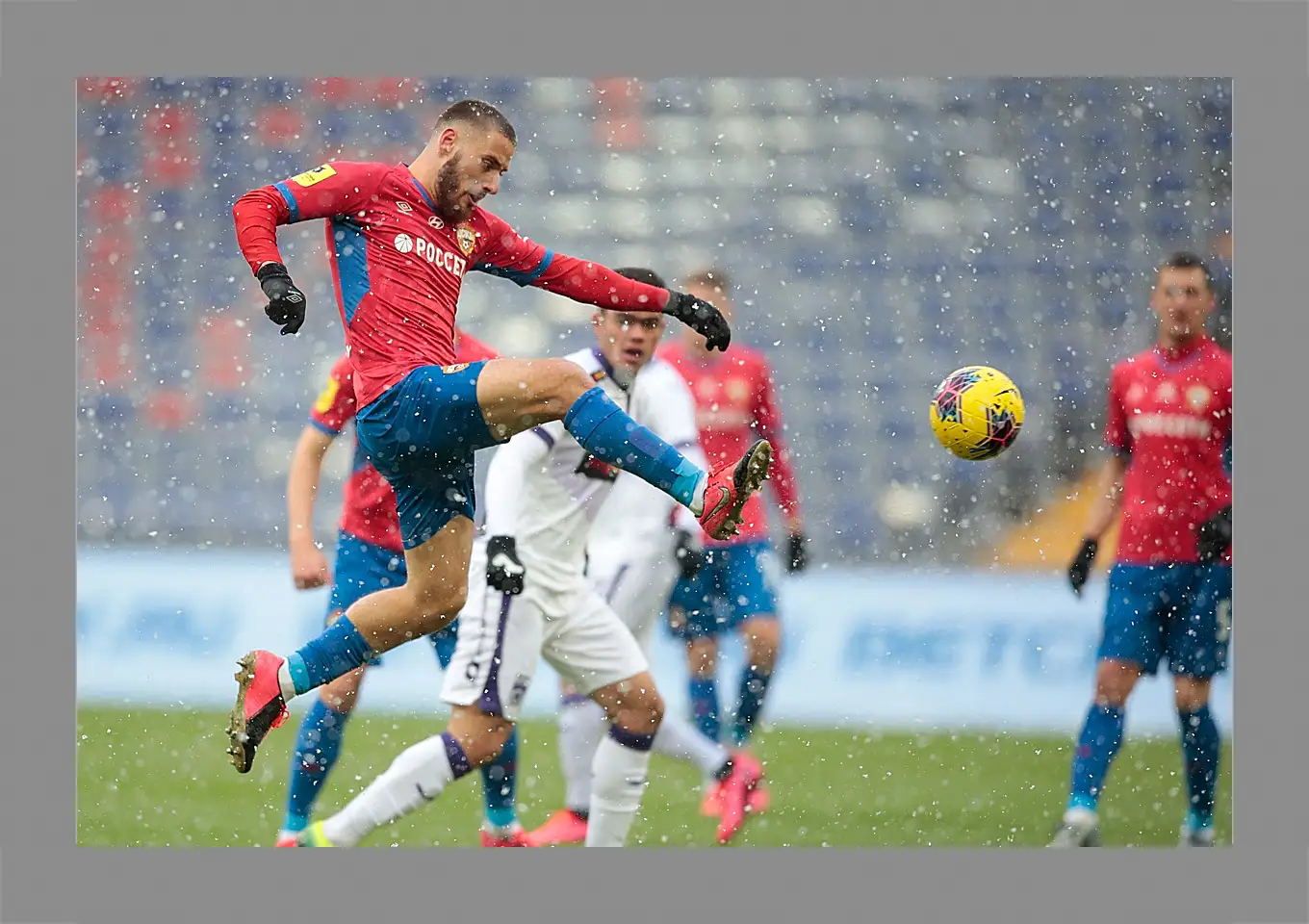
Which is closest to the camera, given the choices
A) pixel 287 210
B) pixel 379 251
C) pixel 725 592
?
pixel 287 210

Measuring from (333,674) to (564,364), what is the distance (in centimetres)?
115

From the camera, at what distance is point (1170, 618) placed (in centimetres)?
561

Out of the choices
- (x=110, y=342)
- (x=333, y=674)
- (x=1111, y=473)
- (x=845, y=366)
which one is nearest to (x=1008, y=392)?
(x=1111, y=473)

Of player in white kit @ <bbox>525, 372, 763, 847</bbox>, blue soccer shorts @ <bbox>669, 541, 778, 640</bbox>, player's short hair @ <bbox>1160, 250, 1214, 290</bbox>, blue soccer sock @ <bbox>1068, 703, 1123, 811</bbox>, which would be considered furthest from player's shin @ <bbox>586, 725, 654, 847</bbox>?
player's short hair @ <bbox>1160, 250, 1214, 290</bbox>

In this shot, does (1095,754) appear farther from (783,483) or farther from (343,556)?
(343,556)

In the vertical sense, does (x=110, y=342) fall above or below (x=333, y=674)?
above

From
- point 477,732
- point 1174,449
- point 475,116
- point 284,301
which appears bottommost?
point 477,732

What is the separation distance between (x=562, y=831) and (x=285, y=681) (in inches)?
60.3

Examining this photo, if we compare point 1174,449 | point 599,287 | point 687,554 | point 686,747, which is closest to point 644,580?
point 687,554

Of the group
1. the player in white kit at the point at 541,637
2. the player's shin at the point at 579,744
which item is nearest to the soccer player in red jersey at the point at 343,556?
the player in white kit at the point at 541,637

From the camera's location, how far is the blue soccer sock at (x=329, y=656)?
4.41 meters

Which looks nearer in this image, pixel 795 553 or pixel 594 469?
pixel 594 469

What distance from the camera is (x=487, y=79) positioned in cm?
966

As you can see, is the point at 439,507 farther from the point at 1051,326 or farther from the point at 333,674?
the point at 1051,326
